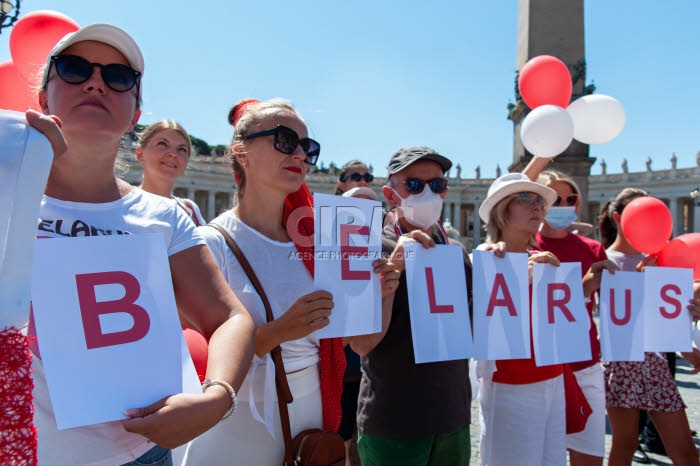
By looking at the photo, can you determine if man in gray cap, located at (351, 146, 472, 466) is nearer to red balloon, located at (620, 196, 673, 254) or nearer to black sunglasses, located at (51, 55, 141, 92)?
black sunglasses, located at (51, 55, 141, 92)

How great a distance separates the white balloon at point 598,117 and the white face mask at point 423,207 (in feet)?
7.95

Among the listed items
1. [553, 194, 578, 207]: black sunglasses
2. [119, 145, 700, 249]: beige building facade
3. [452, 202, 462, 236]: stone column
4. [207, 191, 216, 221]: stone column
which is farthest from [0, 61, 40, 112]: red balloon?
[452, 202, 462, 236]: stone column

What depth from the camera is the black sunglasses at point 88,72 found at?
1285 mm

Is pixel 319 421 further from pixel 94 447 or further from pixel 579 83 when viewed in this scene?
pixel 579 83

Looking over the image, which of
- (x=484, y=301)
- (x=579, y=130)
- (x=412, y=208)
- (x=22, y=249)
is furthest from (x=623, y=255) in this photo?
(x=22, y=249)

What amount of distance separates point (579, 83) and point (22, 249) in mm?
11048

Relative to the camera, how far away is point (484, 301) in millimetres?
2533

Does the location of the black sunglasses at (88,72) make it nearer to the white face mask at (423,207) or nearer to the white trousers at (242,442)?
the white trousers at (242,442)

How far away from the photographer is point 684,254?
11.3ft

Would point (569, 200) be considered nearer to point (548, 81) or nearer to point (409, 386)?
point (548, 81)

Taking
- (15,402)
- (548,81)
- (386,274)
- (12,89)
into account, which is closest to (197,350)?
(386,274)

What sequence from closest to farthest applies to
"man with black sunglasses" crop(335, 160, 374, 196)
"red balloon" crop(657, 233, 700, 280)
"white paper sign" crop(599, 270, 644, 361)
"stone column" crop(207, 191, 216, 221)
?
"white paper sign" crop(599, 270, 644, 361), "red balloon" crop(657, 233, 700, 280), "man with black sunglasses" crop(335, 160, 374, 196), "stone column" crop(207, 191, 216, 221)

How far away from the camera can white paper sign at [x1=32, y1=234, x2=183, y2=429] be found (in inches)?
41.8

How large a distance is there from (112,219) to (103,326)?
0.31 metres
